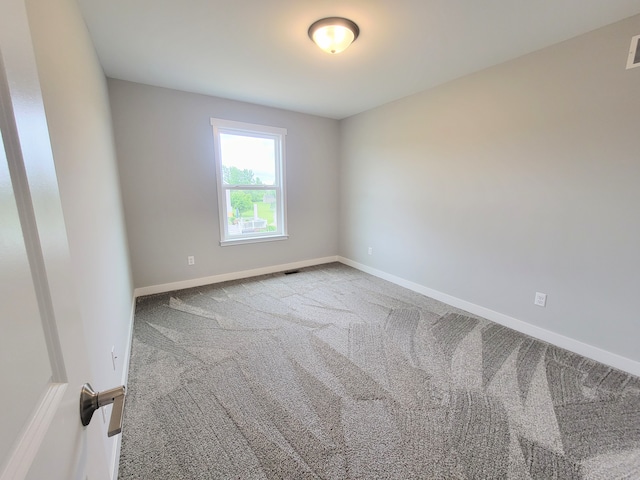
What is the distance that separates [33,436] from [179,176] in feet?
11.5

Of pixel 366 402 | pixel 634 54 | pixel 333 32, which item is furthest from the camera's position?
pixel 333 32

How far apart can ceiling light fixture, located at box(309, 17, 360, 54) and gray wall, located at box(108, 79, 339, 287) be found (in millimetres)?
1969

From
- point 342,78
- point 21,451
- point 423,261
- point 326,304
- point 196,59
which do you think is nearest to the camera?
point 21,451

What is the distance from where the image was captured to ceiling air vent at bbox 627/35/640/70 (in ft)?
6.06

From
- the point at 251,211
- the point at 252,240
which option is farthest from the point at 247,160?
the point at 252,240

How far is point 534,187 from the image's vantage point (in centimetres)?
242

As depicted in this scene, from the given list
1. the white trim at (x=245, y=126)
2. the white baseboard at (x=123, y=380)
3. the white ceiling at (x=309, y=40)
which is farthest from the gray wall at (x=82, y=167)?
the white trim at (x=245, y=126)

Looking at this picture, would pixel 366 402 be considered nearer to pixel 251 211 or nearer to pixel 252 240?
pixel 252 240

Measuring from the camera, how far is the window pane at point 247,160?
373 cm

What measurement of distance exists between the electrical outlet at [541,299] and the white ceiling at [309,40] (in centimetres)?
209

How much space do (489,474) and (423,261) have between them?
2.40m

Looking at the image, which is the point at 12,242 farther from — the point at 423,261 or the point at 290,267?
the point at 290,267

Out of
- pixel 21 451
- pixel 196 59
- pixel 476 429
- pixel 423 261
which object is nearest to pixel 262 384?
pixel 476 429

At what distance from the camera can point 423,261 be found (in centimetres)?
349
